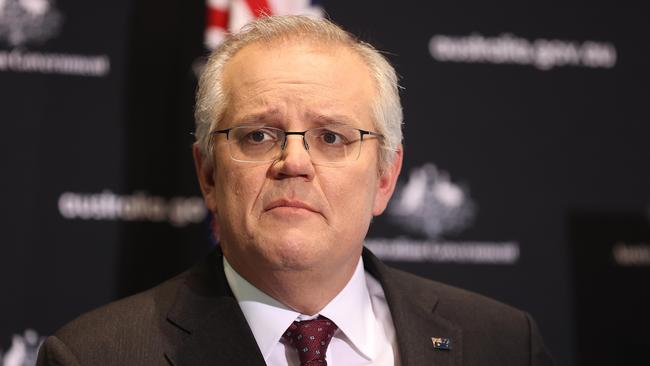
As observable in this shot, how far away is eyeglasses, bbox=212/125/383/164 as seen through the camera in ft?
6.67

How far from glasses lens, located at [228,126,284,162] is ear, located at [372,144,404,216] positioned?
1.32 ft

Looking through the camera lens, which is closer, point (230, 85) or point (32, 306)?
point (230, 85)

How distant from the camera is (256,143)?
205cm

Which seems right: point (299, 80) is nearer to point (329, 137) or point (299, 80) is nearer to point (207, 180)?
point (329, 137)

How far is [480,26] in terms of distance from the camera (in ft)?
12.0

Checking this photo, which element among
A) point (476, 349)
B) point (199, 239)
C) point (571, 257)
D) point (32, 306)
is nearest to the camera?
point (476, 349)

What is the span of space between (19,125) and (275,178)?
1755 millimetres

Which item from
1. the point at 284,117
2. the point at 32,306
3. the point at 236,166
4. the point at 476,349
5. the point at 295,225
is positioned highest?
the point at 284,117

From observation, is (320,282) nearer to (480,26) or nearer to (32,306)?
(32,306)

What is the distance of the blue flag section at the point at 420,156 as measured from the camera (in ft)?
10.6

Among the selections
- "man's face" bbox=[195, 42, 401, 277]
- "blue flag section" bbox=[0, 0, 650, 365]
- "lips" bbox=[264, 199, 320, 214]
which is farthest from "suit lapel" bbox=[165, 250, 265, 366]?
"blue flag section" bbox=[0, 0, 650, 365]

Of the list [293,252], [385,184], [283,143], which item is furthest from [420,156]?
[293,252]

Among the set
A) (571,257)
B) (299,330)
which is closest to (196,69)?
(299,330)

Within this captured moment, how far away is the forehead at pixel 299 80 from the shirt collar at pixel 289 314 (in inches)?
19.3
